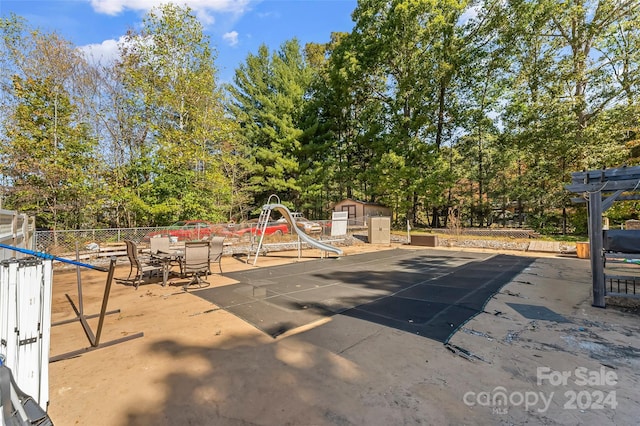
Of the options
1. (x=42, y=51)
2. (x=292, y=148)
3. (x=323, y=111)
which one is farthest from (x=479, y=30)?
(x=42, y=51)

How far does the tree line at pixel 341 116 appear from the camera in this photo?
10.6 meters

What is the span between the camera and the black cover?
4.88 m

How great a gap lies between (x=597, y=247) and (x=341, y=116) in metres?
25.2

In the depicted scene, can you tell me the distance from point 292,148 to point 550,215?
19937mm

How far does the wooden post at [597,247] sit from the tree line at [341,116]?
12.7 meters

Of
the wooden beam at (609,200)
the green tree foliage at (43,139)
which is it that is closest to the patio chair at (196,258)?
the green tree foliage at (43,139)

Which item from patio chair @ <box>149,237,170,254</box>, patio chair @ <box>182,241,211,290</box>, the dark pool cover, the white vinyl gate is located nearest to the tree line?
patio chair @ <box>149,237,170,254</box>

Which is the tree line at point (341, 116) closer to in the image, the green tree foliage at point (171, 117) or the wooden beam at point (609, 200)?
the green tree foliage at point (171, 117)

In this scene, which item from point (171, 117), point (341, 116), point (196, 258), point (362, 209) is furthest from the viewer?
point (341, 116)

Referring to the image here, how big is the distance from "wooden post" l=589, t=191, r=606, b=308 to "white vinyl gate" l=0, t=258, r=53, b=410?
7425mm

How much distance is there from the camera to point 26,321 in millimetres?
1977

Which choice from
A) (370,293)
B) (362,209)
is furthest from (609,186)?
(362,209)

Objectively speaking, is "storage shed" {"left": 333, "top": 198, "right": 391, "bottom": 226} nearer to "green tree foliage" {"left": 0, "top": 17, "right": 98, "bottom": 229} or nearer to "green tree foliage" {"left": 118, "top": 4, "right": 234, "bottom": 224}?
"green tree foliage" {"left": 118, "top": 4, "right": 234, "bottom": 224}

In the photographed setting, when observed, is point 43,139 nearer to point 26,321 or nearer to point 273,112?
point 26,321
